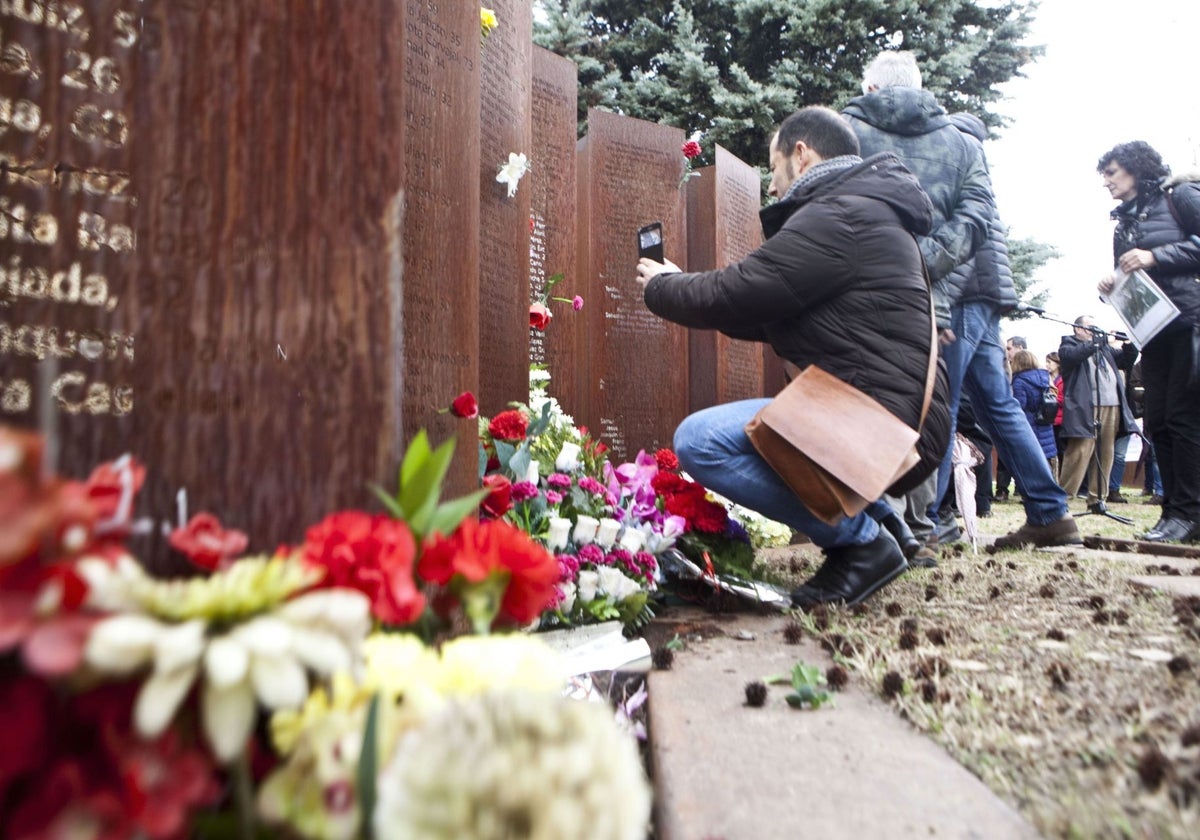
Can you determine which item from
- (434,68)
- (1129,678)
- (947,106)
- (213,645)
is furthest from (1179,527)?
(947,106)

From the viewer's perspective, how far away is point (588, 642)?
225 centimetres

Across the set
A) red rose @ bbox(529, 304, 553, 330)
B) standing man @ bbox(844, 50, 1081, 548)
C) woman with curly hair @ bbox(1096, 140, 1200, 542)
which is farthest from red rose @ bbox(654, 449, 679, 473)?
woman with curly hair @ bbox(1096, 140, 1200, 542)

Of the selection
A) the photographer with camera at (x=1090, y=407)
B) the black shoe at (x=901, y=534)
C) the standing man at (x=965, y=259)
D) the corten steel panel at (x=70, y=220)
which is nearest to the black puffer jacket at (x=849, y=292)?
the black shoe at (x=901, y=534)

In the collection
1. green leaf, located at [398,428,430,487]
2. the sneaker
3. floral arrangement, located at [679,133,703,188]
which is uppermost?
floral arrangement, located at [679,133,703,188]

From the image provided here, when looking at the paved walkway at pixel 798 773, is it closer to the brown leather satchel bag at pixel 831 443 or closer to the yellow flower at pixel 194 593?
the yellow flower at pixel 194 593

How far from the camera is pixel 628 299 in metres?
5.54

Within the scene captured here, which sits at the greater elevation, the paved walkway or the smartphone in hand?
the smartphone in hand

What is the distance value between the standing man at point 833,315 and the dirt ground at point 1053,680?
10.4 inches

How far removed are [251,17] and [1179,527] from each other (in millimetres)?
4829

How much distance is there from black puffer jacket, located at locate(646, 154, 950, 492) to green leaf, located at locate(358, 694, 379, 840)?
226cm

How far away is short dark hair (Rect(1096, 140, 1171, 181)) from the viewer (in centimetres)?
448

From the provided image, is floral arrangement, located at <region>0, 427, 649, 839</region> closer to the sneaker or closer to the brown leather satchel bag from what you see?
the brown leather satchel bag

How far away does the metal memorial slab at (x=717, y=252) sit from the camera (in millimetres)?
6055

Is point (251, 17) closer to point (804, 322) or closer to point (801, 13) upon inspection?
point (804, 322)
